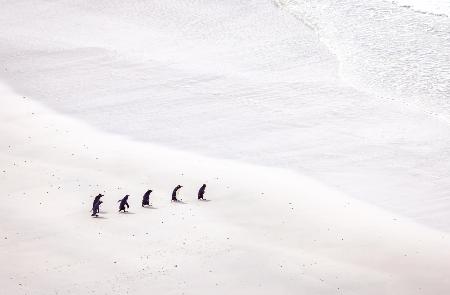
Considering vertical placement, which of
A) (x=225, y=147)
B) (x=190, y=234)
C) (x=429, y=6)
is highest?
(x=429, y=6)

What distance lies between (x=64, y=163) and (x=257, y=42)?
12.7 meters

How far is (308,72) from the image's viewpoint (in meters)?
31.1

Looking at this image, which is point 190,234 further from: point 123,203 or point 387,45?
point 387,45

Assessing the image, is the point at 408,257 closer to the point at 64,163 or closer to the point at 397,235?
the point at 397,235

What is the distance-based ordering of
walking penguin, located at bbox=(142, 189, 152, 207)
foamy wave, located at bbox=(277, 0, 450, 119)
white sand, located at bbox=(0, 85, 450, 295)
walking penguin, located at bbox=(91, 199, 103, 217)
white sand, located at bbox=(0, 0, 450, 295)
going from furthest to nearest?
foamy wave, located at bbox=(277, 0, 450, 119), walking penguin, located at bbox=(142, 189, 152, 207), walking penguin, located at bbox=(91, 199, 103, 217), white sand, located at bbox=(0, 0, 450, 295), white sand, located at bbox=(0, 85, 450, 295)

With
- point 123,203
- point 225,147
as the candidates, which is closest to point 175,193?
point 123,203

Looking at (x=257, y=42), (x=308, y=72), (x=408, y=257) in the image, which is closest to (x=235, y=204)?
(x=408, y=257)

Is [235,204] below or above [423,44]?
below

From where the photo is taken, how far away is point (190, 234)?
20.3m

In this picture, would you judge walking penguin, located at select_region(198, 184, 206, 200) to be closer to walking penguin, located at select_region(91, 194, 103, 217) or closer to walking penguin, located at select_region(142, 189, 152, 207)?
walking penguin, located at select_region(142, 189, 152, 207)

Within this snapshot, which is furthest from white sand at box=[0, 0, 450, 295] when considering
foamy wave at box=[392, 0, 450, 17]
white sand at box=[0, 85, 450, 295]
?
foamy wave at box=[392, 0, 450, 17]

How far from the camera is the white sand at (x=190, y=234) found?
Result: 60.4 feet

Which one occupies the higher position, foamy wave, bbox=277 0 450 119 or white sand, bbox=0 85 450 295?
foamy wave, bbox=277 0 450 119

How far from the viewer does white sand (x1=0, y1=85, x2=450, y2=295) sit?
18422mm
